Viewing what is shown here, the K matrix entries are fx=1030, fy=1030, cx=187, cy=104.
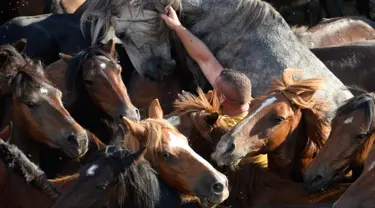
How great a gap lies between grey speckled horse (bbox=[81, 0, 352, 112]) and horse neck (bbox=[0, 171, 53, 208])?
1.44m

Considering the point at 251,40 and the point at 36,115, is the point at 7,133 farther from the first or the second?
the point at 251,40

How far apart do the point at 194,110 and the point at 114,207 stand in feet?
2.84

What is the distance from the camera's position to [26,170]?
10.8ft

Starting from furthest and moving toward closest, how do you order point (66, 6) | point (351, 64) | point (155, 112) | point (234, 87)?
point (66, 6) < point (351, 64) < point (234, 87) < point (155, 112)

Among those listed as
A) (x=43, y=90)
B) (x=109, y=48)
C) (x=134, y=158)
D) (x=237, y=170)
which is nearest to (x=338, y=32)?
(x=109, y=48)

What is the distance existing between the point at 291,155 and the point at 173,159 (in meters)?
0.63

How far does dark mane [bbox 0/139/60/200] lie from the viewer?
3260mm

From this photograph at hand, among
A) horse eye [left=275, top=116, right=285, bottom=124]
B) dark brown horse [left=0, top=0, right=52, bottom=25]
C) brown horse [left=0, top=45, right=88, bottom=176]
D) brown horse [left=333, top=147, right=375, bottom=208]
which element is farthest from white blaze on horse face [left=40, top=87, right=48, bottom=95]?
dark brown horse [left=0, top=0, right=52, bottom=25]

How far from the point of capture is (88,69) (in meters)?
4.01

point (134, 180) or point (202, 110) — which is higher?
point (134, 180)

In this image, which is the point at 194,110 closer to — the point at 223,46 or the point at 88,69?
the point at 88,69

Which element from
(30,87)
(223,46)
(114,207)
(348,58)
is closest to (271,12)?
(223,46)

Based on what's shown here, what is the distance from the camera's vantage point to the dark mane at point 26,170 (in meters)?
3.26

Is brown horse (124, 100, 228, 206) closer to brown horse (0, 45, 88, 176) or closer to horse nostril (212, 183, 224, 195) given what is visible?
horse nostril (212, 183, 224, 195)
